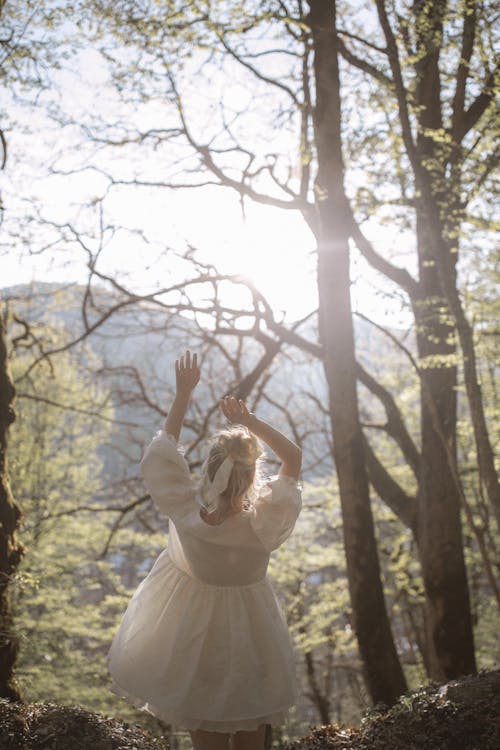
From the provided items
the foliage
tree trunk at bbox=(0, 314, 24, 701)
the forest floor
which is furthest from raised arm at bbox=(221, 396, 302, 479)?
the foliage

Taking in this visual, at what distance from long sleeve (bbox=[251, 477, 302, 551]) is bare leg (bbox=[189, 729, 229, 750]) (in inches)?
33.4

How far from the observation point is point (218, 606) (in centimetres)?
291

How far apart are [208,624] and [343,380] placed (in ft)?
12.0

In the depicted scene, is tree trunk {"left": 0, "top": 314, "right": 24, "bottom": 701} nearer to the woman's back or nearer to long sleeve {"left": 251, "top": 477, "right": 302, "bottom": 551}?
the woman's back

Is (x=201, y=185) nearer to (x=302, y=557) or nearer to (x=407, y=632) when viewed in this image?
(x=302, y=557)

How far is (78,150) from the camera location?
354 inches

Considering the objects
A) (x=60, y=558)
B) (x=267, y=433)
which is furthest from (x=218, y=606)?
(x=60, y=558)

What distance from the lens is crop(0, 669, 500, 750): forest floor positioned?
10.6ft

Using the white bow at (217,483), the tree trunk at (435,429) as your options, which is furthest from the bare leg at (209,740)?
the tree trunk at (435,429)

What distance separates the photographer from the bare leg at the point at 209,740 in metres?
2.84

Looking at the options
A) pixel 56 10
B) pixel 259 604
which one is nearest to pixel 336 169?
pixel 56 10

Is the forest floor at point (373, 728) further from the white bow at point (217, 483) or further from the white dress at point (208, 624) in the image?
the white bow at point (217, 483)

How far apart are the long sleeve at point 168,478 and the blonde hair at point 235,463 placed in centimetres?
16

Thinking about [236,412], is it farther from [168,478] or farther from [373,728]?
[373,728]
